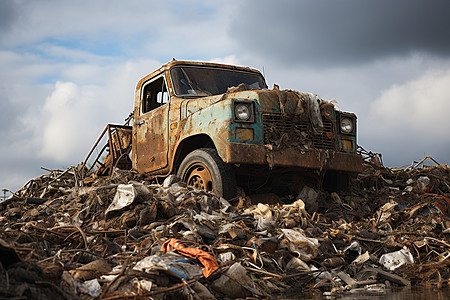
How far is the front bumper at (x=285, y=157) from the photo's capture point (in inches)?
243

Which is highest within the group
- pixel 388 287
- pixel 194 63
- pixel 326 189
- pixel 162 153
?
pixel 194 63

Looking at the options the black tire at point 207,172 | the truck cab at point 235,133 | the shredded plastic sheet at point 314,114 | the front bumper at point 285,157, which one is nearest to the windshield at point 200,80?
the truck cab at point 235,133

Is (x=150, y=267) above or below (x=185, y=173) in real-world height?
below

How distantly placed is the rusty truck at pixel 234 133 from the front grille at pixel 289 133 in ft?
0.04

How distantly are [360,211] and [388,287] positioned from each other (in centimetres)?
290

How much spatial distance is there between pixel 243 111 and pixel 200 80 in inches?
69.6

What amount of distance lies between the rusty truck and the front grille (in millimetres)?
13

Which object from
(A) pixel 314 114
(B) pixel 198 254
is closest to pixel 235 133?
(A) pixel 314 114

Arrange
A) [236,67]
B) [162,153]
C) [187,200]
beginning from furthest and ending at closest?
[236,67]
[162,153]
[187,200]

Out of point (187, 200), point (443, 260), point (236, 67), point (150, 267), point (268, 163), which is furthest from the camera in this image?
point (236, 67)

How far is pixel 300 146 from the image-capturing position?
6.61m

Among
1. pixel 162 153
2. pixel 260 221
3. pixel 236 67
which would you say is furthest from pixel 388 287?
pixel 236 67

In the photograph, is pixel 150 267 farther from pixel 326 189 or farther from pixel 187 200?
pixel 326 189

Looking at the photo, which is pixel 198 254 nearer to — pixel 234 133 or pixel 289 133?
pixel 234 133
